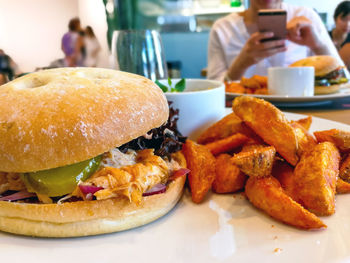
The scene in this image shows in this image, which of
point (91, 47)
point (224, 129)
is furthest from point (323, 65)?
point (91, 47)

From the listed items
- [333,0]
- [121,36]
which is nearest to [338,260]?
[121,36]

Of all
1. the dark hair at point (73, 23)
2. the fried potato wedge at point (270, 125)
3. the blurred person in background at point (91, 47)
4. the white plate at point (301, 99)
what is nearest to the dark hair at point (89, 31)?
→ the blurred person in background at point (91, 47)

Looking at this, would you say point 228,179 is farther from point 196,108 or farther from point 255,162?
point 196,108

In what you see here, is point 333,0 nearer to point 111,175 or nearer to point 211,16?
point 211,16

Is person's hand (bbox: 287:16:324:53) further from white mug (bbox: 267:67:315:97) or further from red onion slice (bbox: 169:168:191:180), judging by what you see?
red onion slice (bbox: 169:168:191:180)

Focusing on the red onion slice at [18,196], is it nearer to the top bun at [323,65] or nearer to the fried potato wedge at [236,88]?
the fried potato wedge at [236,88]

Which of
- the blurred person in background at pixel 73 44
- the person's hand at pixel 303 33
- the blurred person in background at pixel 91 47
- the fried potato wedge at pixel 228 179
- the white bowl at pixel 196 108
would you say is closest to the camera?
the fried potato wedge at pixel 228 179

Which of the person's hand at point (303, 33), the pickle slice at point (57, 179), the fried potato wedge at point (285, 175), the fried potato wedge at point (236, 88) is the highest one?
the person's hand at point (303, 33)
